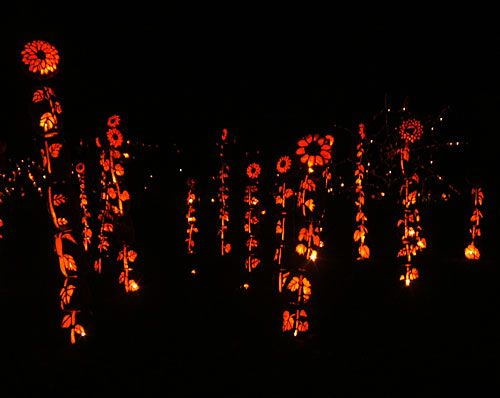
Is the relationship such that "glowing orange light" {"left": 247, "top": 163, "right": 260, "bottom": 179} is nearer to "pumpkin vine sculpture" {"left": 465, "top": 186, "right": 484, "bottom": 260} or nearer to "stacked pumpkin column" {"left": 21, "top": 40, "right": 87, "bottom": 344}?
"stacked pumpkin column" {"left": 21, "top": 40, "right": 87, "bottom": 344}

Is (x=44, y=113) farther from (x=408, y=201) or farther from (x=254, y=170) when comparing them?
(x=408, y=201)

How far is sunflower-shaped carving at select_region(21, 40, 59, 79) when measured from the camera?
4047 millimetres

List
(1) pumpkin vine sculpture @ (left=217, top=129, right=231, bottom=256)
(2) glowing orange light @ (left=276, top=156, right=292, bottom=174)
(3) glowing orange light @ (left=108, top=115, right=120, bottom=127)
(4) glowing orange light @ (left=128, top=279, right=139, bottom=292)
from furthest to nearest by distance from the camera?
(1) pumpkin vine sculpture @ (left=217, top=129, right=231, bottom=256) < (4) glowing orange light @ (left=128, top=279, right=139, bottom=292) < (3) glowing orange light @ (left=108, top=115, right=120, bottom=127) < (2) glowing orange light @ (left=276, top=156, right=292, bottom=174)

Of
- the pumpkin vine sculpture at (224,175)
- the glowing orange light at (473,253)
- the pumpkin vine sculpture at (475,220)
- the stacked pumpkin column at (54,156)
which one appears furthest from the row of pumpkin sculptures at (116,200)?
the glowing orange light at (473,253)

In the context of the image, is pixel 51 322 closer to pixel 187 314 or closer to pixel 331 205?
pixel 187 314

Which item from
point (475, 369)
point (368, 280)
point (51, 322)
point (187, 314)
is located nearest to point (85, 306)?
point (51, 322)

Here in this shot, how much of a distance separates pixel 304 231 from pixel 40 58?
10.3 ft

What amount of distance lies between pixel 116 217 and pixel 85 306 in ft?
8.80

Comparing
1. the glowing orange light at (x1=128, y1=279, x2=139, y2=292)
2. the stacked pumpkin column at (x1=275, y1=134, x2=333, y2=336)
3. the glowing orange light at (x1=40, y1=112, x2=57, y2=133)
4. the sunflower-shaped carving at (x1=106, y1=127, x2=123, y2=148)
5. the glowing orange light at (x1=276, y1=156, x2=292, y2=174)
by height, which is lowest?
the glowing orange light at (x1=128, y1=279, x2=139, y2=292)

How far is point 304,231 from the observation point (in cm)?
491

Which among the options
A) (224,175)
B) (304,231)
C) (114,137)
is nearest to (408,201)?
(224,175)

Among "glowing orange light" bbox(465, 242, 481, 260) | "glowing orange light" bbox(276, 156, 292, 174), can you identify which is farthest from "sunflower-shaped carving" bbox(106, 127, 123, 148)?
"glowing orange light" bbox(465, 242, 481, 260)

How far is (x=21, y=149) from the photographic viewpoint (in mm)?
11211

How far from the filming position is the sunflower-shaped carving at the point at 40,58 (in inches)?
159
